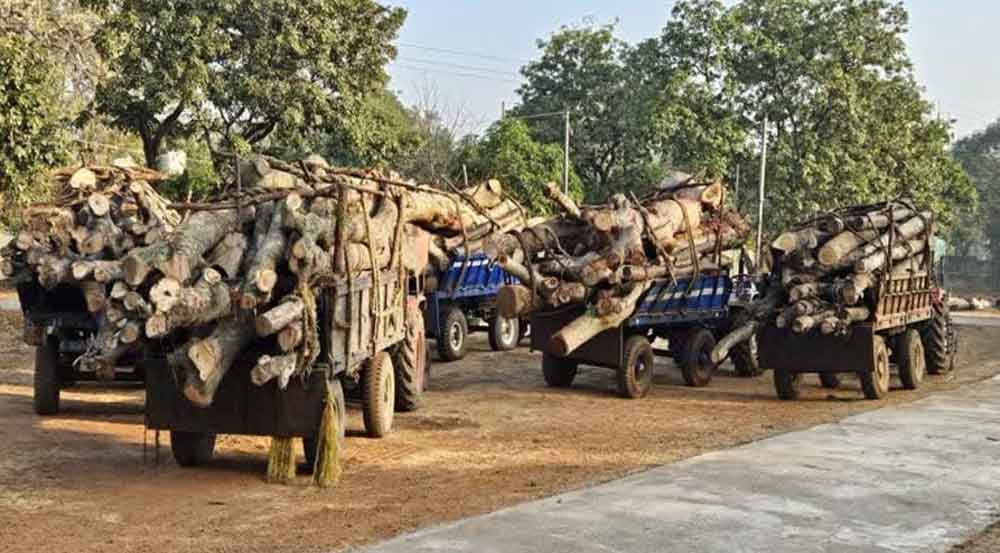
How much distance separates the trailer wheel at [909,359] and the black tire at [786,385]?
75.4 inches

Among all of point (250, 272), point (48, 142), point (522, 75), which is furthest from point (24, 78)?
point (522, 75)

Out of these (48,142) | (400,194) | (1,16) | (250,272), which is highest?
(1,16)

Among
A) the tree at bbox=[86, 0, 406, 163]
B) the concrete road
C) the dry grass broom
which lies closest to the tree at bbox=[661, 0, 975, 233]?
the tree at bbox=[86, 0, 406, 163]

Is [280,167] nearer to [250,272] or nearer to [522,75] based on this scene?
[250,272]

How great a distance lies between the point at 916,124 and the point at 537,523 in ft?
112

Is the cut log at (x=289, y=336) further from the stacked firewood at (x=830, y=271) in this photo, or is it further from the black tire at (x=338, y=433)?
the stacked firewood at (x=830, y=271)

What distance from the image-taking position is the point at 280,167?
481 inches

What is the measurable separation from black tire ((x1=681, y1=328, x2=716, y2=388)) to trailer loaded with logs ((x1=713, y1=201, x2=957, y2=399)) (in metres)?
0.90

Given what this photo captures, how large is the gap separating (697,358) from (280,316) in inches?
386

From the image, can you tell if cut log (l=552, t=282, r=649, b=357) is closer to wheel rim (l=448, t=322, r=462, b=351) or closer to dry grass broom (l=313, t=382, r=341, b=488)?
wheel rim (l=448, t=322, r=462, b=351)

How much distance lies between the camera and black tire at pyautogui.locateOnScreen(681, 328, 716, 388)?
17516 mm

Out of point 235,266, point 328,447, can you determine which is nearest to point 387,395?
point 328,447

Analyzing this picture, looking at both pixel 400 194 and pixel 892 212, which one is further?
pixel 892 212

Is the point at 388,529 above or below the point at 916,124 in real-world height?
below
